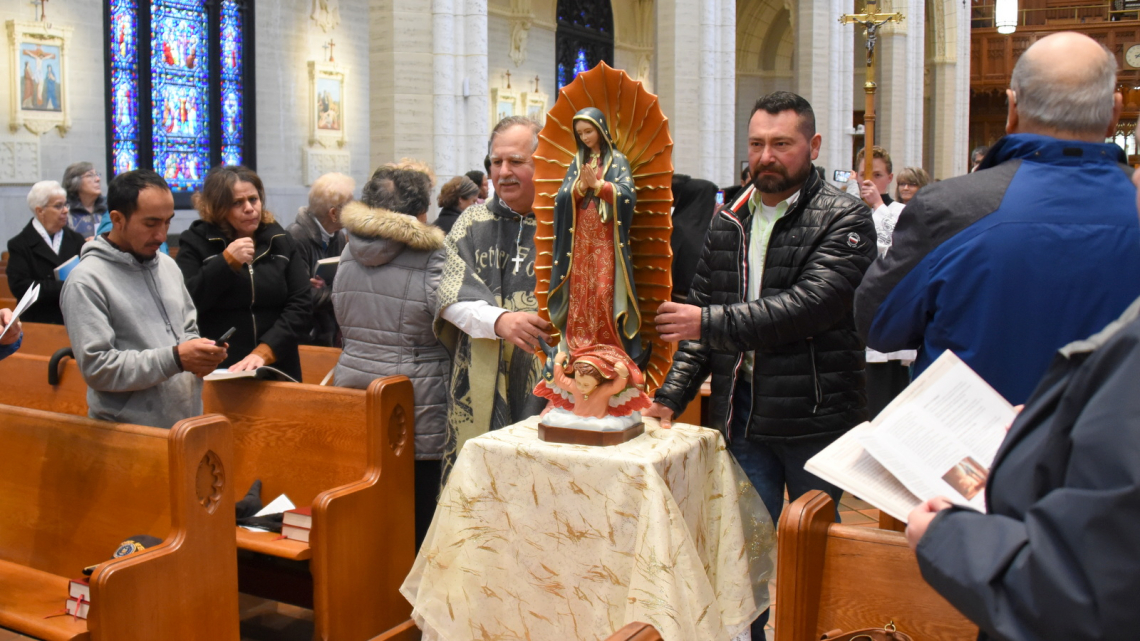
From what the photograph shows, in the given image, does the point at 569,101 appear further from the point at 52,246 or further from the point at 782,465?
the point at 52,246

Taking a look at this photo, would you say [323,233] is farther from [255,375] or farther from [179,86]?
[179,86]

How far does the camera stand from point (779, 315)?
8.53 feet

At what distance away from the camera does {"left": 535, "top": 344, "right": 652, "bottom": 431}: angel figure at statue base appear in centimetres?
260

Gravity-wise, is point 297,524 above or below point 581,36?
below

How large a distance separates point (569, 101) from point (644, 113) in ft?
0.73

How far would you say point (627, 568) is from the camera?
2.44 meters

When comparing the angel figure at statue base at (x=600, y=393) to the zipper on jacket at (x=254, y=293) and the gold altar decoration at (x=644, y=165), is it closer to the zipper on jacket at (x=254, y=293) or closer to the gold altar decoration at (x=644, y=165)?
the gold altar decoration at (x=644, y=165)

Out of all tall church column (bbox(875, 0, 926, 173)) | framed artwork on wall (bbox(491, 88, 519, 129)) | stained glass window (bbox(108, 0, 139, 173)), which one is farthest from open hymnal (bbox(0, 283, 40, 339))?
tall church column (bbox(875, 0, 926, 173))

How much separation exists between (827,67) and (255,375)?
13670 mm

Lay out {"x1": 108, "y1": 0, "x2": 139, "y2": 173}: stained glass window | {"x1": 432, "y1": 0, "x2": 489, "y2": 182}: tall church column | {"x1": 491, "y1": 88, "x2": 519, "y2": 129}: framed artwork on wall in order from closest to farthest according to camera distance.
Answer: {"x1": 432, "y1": 0, "x2": 489, "y2": 182}: tall church column, {"x1": 108, "y1": 0, "x2": 139, "y2": 173}: stained glass window, {"x1": 491, "y1": 88, "x2": 519, "y2": 129}: framed artwork on wall

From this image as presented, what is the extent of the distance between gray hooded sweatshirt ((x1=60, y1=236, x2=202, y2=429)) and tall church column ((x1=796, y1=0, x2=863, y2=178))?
1336cm

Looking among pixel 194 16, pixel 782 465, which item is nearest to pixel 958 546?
pixel 782 465

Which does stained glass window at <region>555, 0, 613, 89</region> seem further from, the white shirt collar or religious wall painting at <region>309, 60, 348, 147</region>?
the white shirt collar

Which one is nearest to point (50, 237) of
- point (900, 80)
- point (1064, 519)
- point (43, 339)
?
point (43, 339)
